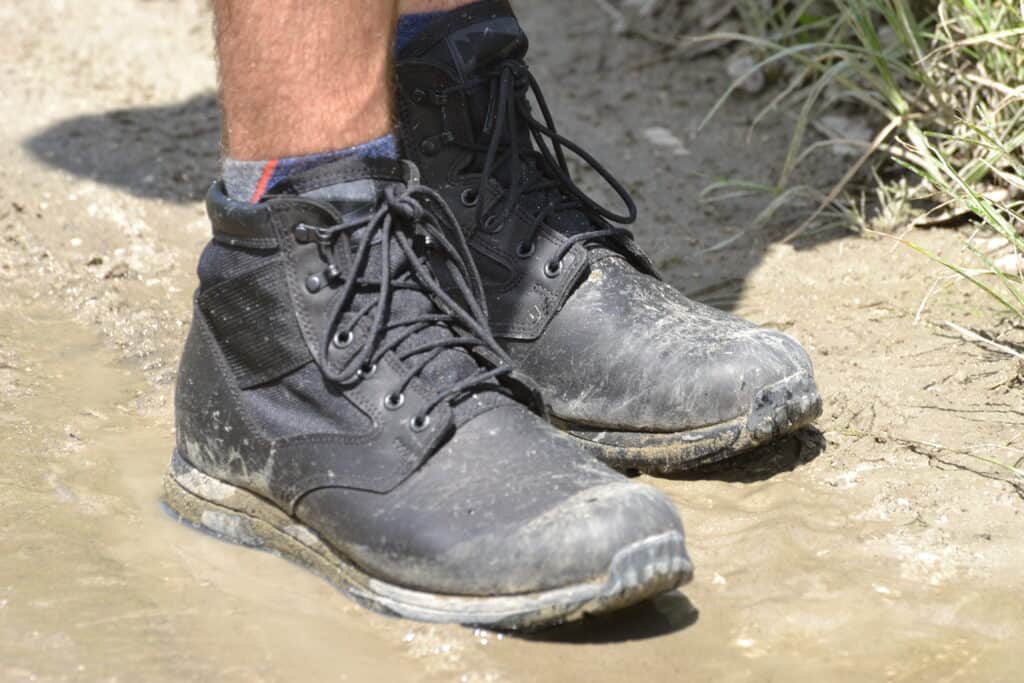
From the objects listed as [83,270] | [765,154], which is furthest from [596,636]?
[765,154]

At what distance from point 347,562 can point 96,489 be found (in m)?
0.43

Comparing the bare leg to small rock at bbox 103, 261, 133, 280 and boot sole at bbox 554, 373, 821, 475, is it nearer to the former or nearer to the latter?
boot sole at bbox 554, 373, 821, 475

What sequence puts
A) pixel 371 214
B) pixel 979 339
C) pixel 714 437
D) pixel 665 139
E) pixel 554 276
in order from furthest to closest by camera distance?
pixel 665 139 → pixel 979 339 → pixel 554 276 → pixel 714 437 → pixel 371 214

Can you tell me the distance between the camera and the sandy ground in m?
1.34

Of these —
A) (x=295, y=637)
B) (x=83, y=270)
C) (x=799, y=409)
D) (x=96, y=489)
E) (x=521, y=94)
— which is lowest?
(x=83, y=270)

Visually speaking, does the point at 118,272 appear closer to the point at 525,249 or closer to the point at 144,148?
the point at 144,148

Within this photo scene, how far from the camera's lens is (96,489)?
5.50 feet

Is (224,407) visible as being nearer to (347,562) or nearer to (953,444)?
(347,562)

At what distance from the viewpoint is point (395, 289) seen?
1.51m

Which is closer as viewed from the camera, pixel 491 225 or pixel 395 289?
pixel 395 289

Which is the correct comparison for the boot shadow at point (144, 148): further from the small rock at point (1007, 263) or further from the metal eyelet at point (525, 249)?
the small rock at point (1007, 263)

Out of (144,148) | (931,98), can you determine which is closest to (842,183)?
(931,98)

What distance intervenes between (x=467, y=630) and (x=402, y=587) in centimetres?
9

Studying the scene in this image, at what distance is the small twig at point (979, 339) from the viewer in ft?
6.34
